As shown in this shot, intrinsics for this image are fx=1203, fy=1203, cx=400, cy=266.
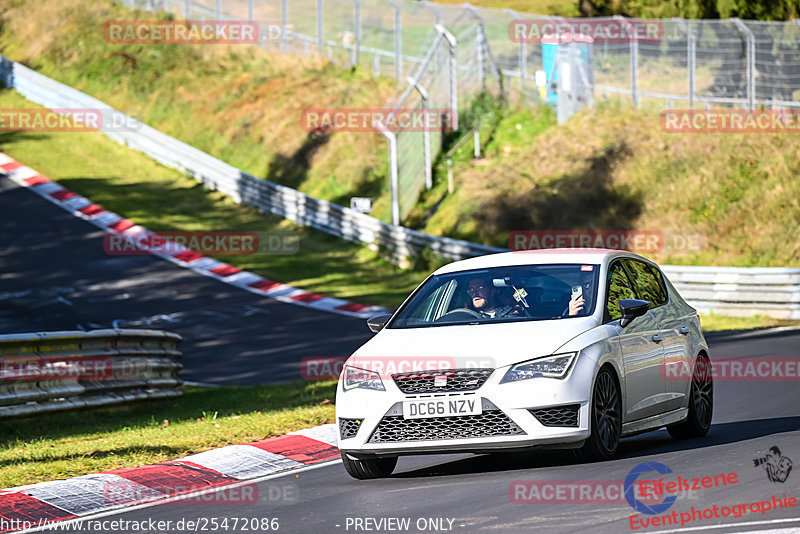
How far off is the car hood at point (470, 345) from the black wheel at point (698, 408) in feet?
6.01

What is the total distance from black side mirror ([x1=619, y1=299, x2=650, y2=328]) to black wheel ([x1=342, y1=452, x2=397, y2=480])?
2.01m

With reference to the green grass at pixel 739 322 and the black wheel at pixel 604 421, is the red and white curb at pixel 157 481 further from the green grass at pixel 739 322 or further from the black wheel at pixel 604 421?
the green grass at pixel 739 322

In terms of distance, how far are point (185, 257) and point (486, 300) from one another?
71.2 feet

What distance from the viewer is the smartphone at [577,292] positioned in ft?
28.9

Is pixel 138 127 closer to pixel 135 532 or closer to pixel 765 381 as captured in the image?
pixel 765 381

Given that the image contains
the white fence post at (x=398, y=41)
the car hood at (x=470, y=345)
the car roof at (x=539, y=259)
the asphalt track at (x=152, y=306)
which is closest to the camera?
the car hood at (x=470, y=345)

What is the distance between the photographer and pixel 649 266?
10.1m

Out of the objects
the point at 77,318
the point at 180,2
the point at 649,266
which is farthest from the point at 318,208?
the point at 649,266

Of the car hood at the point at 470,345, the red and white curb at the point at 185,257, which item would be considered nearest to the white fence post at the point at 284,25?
the red and white curb at the point at 185,257

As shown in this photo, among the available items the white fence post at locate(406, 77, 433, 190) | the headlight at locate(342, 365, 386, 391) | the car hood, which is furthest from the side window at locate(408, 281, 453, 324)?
the white fence post at locate(406, 77, 433, 190)

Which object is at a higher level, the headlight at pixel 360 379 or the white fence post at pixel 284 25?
the white fence post at pixel 284 25

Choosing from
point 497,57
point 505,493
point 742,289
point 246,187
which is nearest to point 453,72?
point 497,57

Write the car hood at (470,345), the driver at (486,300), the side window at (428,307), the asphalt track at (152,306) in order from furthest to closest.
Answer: the asphalt track at (152,306) → the side window at (428,307) → the driver at (486,300) → the car hood at (470,345)

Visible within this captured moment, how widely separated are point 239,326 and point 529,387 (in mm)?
15053
